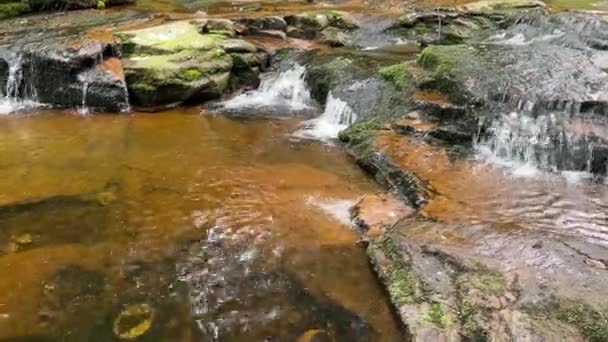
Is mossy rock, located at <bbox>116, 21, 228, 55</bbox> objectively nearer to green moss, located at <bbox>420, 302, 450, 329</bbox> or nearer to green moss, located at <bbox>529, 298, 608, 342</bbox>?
green moss, located at <bbox>420, 302, 450, 329</bbox>

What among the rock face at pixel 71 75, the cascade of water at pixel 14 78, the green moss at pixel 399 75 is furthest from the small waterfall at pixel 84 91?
the green moss at pixel 399 75

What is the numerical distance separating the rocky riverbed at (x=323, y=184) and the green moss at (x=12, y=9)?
8.99 feet

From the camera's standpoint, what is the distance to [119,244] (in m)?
5.84

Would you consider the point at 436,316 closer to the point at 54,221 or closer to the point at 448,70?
the point at 54,221

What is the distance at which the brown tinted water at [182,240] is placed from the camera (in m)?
4.73

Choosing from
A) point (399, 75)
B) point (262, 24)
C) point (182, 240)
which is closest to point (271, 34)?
point (262, 24)

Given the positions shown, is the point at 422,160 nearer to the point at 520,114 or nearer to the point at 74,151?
the point at 520,114

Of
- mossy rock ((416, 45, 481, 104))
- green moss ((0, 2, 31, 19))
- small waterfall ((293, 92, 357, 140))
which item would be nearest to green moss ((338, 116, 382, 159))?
small waterfall ((293, 92, 357, 140))

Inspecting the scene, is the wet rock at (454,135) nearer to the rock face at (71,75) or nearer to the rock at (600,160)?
the rock at (600,160)

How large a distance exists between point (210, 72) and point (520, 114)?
5505 mm

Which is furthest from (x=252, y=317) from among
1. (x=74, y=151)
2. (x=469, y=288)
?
(x=74, y=151)

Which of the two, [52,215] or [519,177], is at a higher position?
[519,177]

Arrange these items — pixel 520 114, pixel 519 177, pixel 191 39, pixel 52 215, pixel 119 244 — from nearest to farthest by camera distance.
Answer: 1. pixel 119 244
2. pixel 52 215
3. pixel 519 177
4. pixel 520 114
5. pixel 191 39

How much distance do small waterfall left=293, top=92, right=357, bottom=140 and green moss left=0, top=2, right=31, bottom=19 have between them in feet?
32.6
